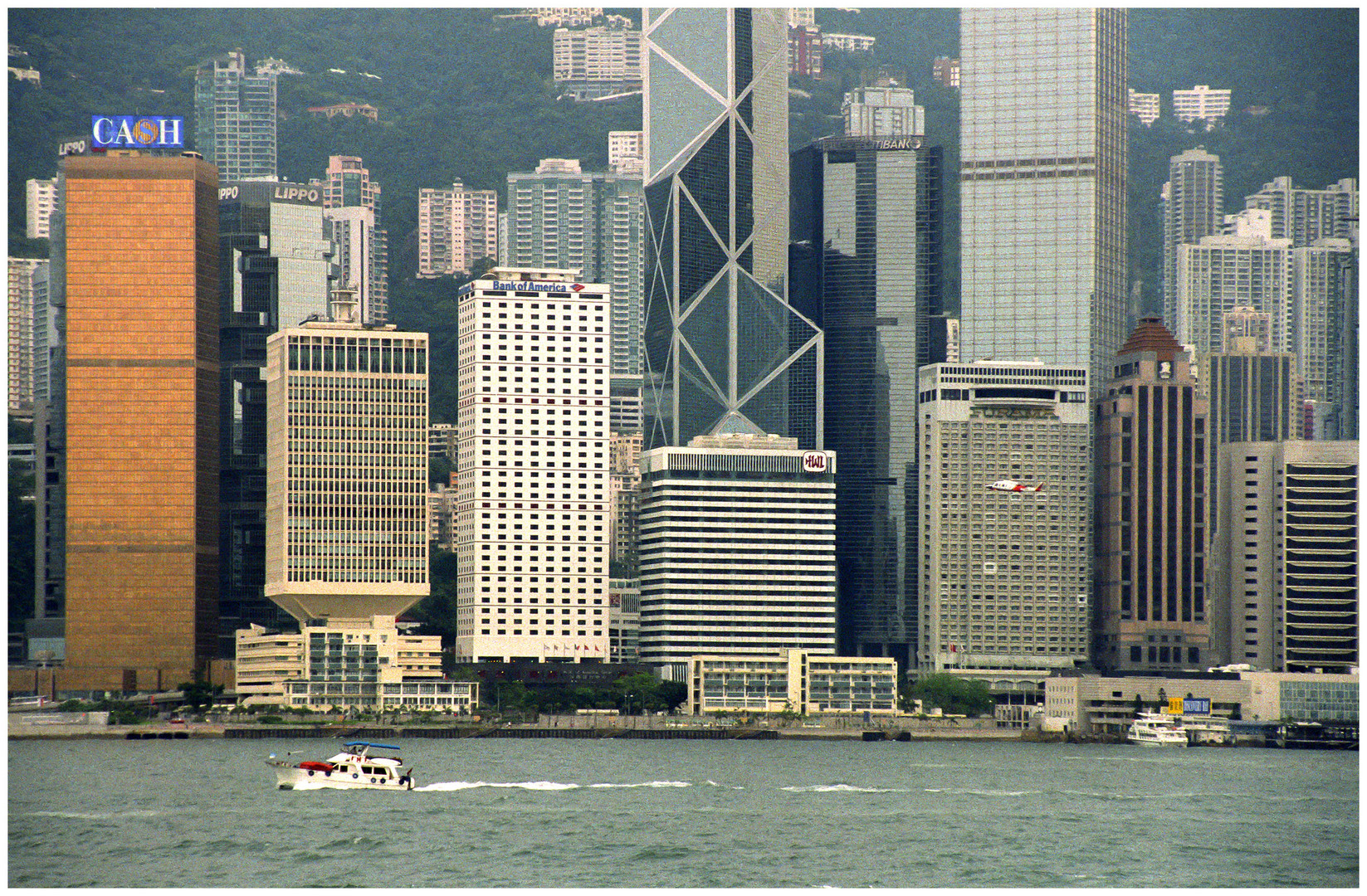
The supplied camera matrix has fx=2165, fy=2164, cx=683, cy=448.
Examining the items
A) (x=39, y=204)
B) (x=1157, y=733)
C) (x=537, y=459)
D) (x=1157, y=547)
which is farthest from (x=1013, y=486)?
(x=39, y=204)

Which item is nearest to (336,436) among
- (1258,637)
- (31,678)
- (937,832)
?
(31,678)

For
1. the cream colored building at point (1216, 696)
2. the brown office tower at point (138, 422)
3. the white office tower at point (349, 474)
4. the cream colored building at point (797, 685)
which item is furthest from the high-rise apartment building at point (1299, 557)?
the brown office tower at point (138, 422)

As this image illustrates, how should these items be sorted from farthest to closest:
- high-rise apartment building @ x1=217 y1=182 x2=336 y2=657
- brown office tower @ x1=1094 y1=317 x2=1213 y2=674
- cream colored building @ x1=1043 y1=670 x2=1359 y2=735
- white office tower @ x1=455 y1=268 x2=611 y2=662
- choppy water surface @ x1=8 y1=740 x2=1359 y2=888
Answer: brown office tower @ x1=1094 y1=317 x2=1213 y2=674 → high-rise apartment building @ x1=217 y1=182 x2=336 y2=657 → white office tower @ x1=455 y1=268 x2=611 y2=662 → cream colored building @ x1=1043 y1=670 x2=1359 y2=735 → choppy water surface @ x1=8 y1=740 x2=1359 y2=888

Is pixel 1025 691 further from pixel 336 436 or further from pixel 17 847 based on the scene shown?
pixel 17 847

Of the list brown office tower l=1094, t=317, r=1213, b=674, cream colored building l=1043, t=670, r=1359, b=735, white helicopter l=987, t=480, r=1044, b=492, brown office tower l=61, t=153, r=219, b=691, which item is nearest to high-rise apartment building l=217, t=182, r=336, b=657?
brown office tower l=61, t=153, r=219, b=691

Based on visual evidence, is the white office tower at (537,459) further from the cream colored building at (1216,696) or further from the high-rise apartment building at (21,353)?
the high-rise apartment building at (21,353)

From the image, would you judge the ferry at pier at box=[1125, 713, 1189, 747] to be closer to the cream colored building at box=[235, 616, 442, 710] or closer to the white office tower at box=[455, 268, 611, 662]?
the white office tower at box=[455, 268, 611, 662]
